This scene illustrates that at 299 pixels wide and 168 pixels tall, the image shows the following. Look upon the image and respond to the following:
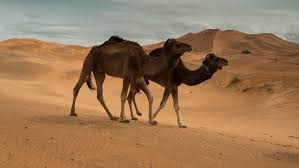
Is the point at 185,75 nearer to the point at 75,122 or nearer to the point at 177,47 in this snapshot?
the point at 177,47

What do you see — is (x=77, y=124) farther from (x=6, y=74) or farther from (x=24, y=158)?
(x=6, y=74)

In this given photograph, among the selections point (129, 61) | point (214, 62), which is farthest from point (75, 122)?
point (214, 62)

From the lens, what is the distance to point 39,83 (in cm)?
3008

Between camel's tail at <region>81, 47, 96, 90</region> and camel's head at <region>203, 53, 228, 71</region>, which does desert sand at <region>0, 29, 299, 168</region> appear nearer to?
camel's tail at <region>81, 47, 96, 90</region>

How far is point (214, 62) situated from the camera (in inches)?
509

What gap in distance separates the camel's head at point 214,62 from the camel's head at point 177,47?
123 centimetres

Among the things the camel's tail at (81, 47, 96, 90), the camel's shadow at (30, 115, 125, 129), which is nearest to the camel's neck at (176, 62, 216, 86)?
the camel's tail at (81, 47, 96, 90)

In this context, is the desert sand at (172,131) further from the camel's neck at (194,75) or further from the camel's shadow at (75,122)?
the camel's neck at (194,75)

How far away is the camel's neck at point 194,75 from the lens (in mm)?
13095

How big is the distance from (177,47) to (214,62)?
137cm

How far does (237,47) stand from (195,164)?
195ft

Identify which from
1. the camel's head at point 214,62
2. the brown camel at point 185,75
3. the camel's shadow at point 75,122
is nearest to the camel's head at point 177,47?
the brown camel at point 185,75

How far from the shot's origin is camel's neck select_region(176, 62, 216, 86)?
43.0 ft

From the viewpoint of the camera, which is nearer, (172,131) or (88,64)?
(172,131)
